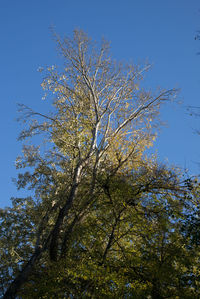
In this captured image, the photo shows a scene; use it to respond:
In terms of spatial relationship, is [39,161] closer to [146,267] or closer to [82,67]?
[82,67]

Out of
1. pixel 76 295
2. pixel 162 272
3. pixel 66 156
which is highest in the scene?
pixel 66 156

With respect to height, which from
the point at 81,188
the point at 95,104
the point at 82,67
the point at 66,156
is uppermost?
the point at 82,67

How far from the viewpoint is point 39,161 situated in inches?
678

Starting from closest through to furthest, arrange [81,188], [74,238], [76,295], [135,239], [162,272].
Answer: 1. [76,295]
2. [162,272]
3. [74,238]
4. [135,239]
5. [81,188]

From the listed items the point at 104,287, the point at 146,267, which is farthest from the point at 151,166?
the point at 104,287

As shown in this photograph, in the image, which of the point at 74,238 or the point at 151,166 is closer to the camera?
the point at 74,238

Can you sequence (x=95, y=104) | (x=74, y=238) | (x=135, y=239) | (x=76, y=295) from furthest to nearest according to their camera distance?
1. (x=95, y=104)
2. (x=135, y=239)
3. (x=74, y=238)
4. (x=76, y=295)

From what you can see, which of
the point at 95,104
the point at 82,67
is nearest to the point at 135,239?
the point at 95,104

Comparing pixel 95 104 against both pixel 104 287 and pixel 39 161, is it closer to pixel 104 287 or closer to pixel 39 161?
pixel 39 161

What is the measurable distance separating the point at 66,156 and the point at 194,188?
8.53 metres

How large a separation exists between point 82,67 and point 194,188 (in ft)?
34.0

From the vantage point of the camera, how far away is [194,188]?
11641 millimetres

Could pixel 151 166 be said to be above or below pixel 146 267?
above

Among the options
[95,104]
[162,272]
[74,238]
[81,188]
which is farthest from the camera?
[95,104]
